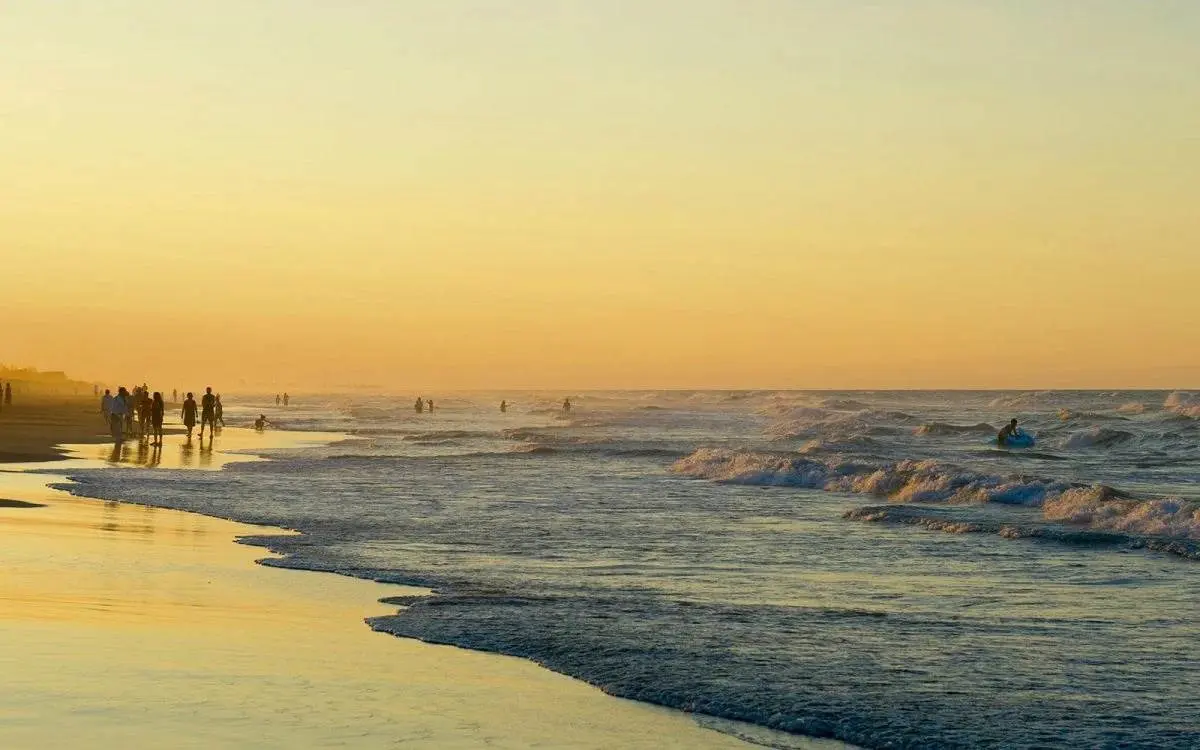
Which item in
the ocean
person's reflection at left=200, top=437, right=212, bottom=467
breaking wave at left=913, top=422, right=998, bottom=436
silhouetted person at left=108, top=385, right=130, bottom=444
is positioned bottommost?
the ocean

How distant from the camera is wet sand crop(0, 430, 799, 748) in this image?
830 centimetres

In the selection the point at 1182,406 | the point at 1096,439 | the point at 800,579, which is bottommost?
the point at 800,579

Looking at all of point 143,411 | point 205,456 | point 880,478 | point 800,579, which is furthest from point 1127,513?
point 143,411

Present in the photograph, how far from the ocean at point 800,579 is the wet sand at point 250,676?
71 cm

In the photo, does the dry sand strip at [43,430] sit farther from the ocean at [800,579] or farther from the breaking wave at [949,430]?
the breaking wave at [949,430]

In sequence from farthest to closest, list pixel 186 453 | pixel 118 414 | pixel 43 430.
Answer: pixel 43 430 < pixel 118 414 < pixel 186 453

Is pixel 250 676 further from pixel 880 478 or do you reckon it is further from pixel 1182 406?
pixel 1182 406

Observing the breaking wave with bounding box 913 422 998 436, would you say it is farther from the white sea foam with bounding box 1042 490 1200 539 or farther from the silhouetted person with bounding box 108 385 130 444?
the white sea foam with bounding box 1042 490 1200 539

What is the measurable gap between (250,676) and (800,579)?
8.19 metres

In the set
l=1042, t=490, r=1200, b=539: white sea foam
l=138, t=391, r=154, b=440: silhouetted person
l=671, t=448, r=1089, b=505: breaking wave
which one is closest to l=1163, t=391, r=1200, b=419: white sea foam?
l=671, t=448, r=1089, b=505: breaking wave

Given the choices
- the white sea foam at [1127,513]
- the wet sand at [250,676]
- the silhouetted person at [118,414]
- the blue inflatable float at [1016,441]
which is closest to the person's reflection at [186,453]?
the silhouetted person at [118,414]

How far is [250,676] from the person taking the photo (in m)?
9.75

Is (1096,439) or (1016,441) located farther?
(1096,439)

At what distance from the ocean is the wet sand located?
71cm
